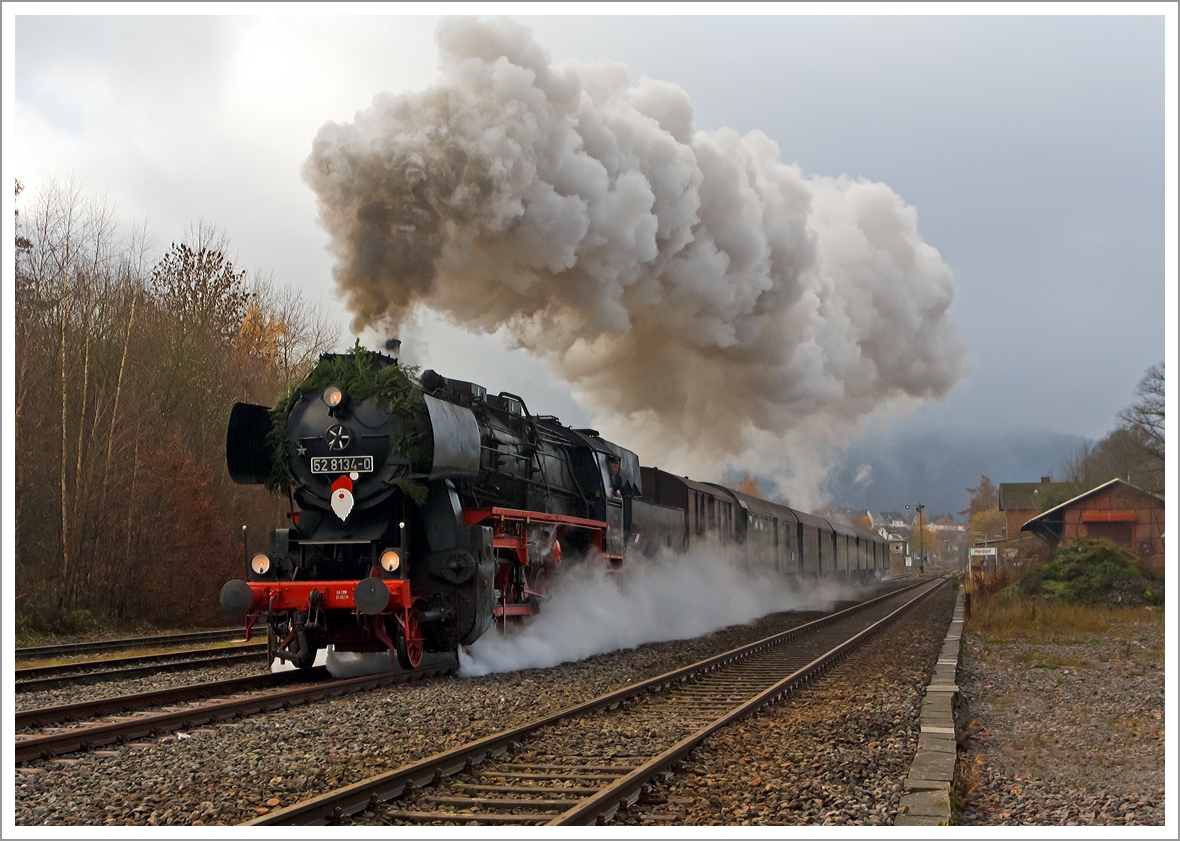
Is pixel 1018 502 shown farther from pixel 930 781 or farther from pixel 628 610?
pixel 930 781

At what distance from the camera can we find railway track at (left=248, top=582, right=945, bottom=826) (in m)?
4.91

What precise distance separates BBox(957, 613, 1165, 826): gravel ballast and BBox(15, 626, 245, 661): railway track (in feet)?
39.0

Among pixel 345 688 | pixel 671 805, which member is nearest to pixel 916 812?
pixel 671 805

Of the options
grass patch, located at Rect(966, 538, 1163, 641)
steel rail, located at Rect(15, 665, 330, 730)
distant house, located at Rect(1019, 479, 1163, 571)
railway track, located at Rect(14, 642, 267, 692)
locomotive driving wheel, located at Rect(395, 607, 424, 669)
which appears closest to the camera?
steel rail, located at Rect(15, 665, 330, 730)

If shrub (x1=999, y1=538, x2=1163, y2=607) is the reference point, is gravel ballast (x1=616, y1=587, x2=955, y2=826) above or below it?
above

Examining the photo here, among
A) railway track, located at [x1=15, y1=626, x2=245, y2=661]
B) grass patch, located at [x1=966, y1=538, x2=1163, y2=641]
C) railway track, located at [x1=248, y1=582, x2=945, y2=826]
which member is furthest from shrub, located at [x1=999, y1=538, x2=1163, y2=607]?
railway track, located at [x1=15, y1=626, x2=245, y2=661]

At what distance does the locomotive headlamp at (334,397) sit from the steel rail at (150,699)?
278 centimetres

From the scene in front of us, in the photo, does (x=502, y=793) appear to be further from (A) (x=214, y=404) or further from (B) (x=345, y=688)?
(A) (x=214, y=404)

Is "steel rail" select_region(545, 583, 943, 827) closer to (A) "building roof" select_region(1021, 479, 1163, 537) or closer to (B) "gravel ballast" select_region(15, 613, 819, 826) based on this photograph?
(B) "gravel ballast" select_region(15, 613, 819, 826)

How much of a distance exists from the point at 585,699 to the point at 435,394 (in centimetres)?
365

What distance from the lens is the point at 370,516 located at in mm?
10148

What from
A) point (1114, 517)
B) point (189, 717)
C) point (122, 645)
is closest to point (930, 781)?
point (189, 717)

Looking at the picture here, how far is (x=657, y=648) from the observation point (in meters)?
14.1

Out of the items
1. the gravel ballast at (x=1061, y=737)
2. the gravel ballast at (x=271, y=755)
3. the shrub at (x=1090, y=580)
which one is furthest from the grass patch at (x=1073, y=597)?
A: the gravel ballast at (x=271, y=755)
